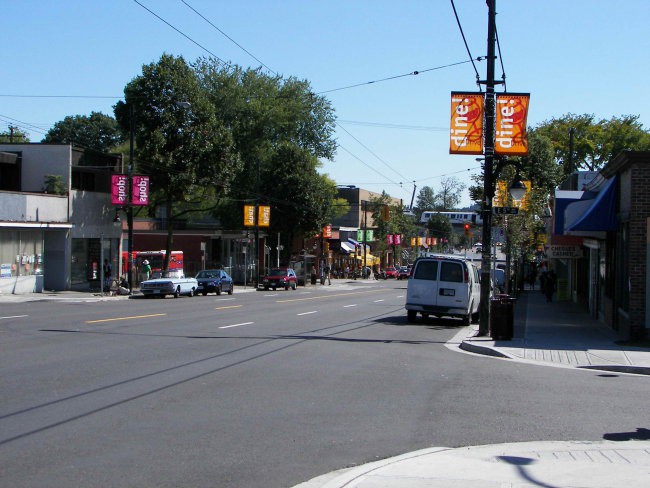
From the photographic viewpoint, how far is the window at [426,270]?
25266 mm

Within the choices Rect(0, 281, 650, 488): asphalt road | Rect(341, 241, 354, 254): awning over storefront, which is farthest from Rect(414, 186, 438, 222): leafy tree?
Rect(0, 281, 650, 488): asphalt road

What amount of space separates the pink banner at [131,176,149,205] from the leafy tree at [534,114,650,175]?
41.5 m

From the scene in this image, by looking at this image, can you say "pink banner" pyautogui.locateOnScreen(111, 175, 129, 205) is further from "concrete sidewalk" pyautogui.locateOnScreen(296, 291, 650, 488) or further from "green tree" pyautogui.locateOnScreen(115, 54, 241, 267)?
"concrete sidewalk" pyautogui.locateOnScreen(296, 291, 650, 488)

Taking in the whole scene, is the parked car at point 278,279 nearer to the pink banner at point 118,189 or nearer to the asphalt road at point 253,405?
the pink banner at point 118,189

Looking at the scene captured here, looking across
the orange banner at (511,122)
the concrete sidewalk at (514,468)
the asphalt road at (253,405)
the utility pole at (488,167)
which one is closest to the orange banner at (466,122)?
the utility pole at (488,167)

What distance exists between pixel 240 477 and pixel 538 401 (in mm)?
5671

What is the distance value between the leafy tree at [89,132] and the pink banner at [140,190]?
6630 cm

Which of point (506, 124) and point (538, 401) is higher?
point (506, 124)

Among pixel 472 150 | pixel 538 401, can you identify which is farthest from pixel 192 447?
pixel 472 150

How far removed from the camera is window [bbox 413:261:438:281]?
25.3 metres

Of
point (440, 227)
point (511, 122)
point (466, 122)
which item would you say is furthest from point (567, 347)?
point (440, 227)

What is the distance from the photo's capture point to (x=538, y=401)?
36.0 feet

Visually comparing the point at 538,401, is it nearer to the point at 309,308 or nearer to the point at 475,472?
the point at 475,472

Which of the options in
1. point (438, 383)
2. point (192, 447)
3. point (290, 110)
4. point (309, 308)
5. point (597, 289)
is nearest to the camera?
point (192, 447)
